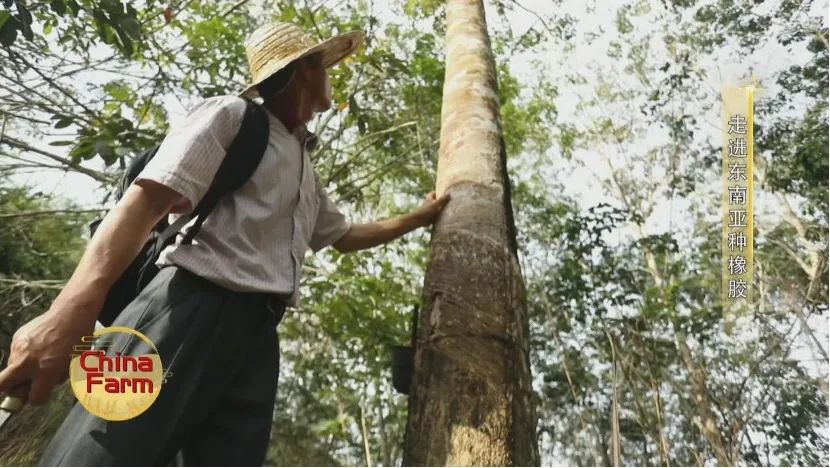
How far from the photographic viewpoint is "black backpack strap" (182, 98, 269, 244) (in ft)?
3.91

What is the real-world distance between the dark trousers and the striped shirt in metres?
0.04

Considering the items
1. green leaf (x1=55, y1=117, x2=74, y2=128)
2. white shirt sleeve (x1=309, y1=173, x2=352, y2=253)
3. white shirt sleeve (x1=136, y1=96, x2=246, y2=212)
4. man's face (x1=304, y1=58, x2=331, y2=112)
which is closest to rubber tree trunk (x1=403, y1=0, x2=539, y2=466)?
white shirt sleeve (x1=309, y1=173, x2=352, y2=253)

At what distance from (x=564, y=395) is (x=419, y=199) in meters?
4.70

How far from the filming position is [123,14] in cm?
239

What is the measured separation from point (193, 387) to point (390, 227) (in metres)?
0.99

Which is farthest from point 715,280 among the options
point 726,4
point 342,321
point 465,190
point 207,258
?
point 207,258

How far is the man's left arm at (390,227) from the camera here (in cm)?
169

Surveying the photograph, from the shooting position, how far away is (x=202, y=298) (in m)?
1.14

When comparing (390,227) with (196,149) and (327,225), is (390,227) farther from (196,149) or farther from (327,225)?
(196,149)

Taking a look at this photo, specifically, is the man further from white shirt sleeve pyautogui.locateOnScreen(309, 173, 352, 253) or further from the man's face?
white shirt sleeve pyautogui.locateOnScreen(309, 173, 352, 253)

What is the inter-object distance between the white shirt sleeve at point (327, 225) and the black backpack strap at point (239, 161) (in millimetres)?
479

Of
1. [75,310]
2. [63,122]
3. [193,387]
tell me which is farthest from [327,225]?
[63,122]

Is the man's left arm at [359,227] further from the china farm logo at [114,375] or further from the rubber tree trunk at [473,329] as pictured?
the china farm logo at [114,375]

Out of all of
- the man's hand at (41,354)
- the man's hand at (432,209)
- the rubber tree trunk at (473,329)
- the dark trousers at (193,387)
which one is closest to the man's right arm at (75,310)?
the man's hand at (41,354)
